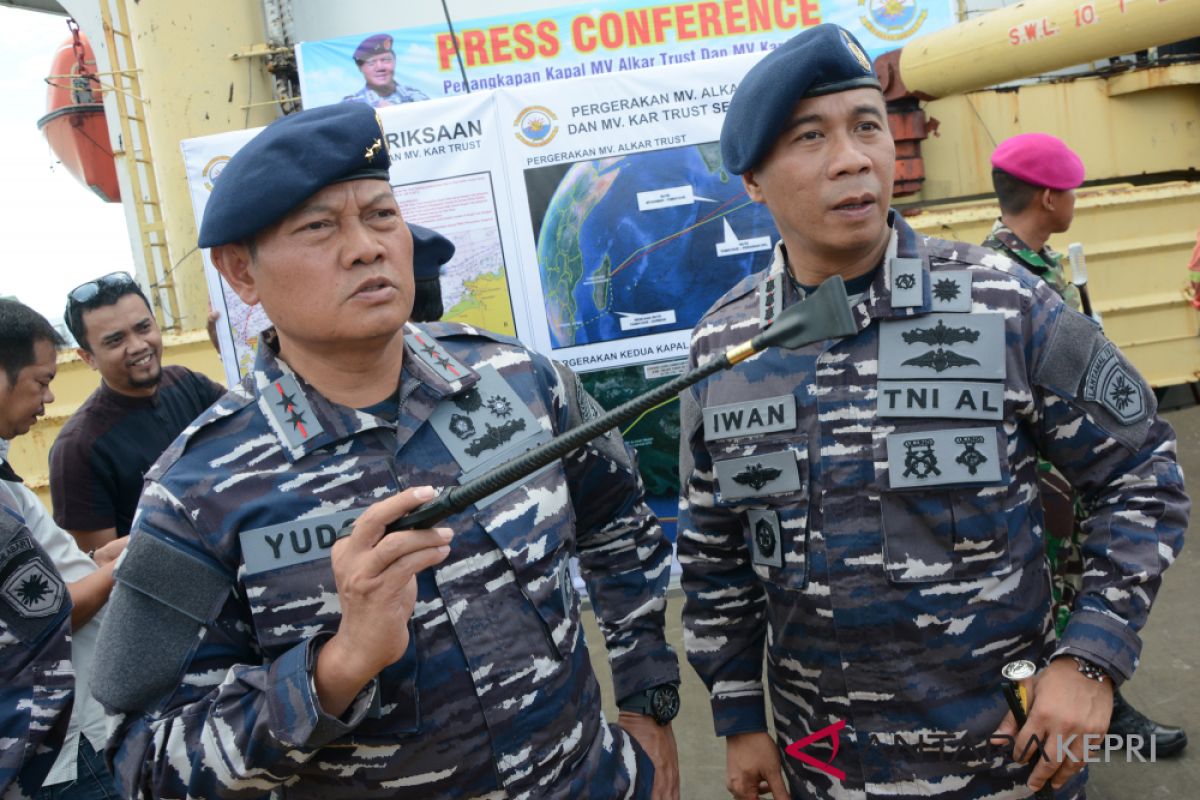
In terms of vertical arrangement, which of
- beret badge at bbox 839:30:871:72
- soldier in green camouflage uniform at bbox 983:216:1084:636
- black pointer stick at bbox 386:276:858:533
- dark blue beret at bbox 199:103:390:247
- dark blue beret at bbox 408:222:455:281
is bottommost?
soldier in green camouflage uniform at bbox 983:216:1084:636

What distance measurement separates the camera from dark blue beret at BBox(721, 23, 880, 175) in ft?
5.40

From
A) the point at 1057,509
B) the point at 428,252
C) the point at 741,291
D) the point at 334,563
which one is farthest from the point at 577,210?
the point at 334,563

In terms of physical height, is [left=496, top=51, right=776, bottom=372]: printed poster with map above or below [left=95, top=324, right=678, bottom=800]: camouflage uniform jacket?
above

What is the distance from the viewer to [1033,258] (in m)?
3.37

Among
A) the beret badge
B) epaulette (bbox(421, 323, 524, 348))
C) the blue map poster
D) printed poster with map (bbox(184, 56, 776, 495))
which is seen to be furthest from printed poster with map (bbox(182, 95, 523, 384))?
the beret badge

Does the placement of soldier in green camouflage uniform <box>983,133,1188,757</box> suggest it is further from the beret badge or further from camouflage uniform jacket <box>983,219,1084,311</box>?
the beret badge

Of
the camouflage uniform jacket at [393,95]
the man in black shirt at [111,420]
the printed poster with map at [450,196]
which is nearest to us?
the man in black shirt at [111,420]

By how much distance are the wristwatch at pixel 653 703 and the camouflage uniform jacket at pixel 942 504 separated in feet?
0.80

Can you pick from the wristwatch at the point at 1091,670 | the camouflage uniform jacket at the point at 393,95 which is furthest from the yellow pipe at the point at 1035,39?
the wristwatch at the point at 1091,670

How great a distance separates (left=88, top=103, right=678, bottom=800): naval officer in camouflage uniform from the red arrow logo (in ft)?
1.21

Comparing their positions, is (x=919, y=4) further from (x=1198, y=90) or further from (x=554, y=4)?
(x=554, y=4)

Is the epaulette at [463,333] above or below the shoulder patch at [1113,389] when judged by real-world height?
above

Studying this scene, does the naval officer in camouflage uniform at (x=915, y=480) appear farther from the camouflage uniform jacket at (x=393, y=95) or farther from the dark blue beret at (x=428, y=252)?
the camouflage uniform jacket at (x=393, y=95)

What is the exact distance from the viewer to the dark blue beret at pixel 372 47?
686 cm
